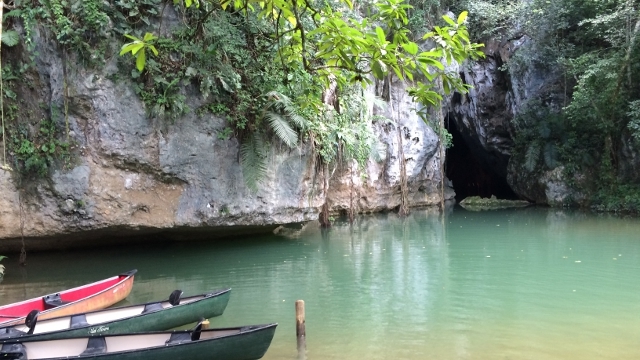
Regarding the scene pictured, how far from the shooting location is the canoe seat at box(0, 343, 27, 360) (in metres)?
5.01

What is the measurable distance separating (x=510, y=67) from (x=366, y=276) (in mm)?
16682

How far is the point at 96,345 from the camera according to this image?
5367mm

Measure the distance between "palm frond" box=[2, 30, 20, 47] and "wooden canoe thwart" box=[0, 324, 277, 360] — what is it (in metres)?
7.70

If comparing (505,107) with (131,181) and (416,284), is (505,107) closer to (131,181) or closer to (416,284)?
(416,284)

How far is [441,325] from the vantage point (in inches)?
265

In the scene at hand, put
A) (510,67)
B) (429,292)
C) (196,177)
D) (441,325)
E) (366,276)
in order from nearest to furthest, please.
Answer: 1. (441,325)
2. (429,292)
3. (366,276)
4. (196,177)
5. (510,67)

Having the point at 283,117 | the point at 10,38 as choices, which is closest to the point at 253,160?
the point at 283,117

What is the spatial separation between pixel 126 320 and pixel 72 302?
1.30 meters

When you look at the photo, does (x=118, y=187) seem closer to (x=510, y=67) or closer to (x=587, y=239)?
Result: (x=587, y=239)

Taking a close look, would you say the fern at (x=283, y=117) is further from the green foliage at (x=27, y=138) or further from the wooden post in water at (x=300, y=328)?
the wooden post in water at (x=300, y=328)

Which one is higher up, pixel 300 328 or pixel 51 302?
A: pixel 51 302

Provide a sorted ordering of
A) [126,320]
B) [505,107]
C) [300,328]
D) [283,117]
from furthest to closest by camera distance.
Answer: [505,107]
[283,117]
[126,320]
[300,328]

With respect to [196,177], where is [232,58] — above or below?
above

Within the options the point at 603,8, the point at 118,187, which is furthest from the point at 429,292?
the point at 603,8
